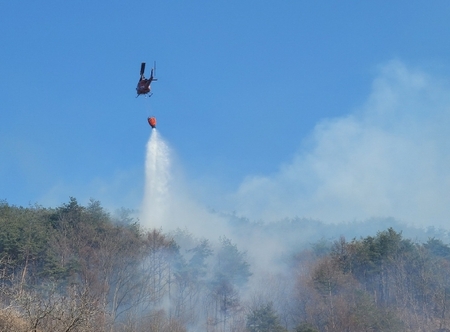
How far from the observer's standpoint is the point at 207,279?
175ft

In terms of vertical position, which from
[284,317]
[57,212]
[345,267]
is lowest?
[284,317]

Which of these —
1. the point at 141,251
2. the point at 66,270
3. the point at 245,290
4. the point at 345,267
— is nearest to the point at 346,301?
the point at 345,267

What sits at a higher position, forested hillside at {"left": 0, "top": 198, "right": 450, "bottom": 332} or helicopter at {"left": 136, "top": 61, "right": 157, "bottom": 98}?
helicopter at {"left": 136, "top": 61, "right": 157, "bottom": 98}

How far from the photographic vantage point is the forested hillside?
1554 inches

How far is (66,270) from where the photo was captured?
39812mm

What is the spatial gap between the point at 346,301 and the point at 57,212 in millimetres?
27858

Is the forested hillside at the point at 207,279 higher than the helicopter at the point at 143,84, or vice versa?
the helicopter at the point at 143,84

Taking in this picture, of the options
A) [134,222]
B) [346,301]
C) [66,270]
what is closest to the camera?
[66,270]

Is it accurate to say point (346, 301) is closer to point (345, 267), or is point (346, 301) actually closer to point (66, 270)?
point (345, 267)

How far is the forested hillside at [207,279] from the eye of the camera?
129 ft

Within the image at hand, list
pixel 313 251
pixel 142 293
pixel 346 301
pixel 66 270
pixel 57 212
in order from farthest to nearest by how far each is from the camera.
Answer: pixel 313 251 → pixel 57 212 → pixel 142 293 → pixel 346 301 → pixel 66 270

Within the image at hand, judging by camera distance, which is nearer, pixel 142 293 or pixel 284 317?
pixel 142 293

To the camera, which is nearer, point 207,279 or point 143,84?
point 143,84

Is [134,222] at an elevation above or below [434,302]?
above
